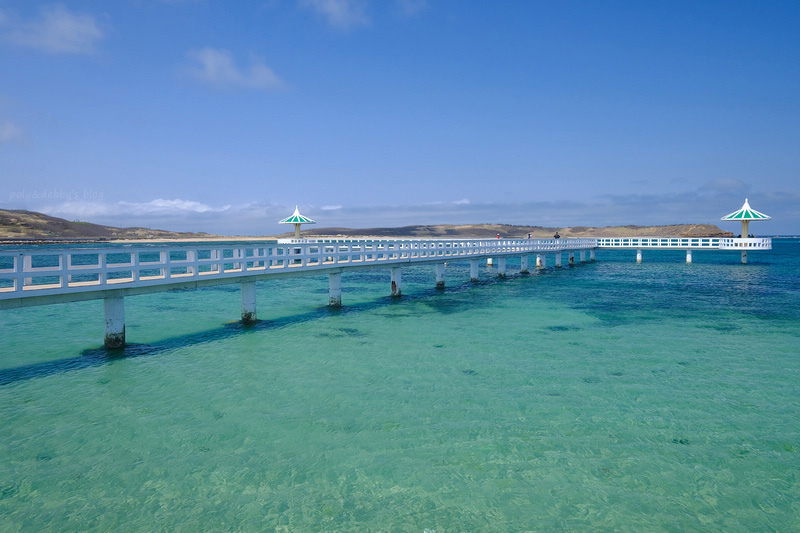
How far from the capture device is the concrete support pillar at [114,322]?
13.8 m

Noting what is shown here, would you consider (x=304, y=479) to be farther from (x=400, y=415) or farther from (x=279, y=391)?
(x=279, y=391)

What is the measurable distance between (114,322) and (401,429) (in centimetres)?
1013

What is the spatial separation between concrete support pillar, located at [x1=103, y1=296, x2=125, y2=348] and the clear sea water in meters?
0.45

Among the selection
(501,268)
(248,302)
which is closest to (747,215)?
(501,268)

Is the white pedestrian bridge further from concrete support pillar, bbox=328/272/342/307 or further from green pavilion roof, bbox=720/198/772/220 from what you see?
green pavilion roof, bbox=720/198/772/220

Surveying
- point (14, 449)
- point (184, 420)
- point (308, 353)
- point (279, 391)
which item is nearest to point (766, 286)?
point (308, 353)

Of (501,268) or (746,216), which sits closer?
(501,268)

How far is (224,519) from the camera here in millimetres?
5777

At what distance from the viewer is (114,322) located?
45.9 ft

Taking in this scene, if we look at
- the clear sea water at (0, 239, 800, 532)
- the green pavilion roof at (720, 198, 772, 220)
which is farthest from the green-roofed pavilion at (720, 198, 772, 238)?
the clear sea water at (0, 239, 800, 532)

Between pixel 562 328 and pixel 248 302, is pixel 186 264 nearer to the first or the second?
pixel 248 302

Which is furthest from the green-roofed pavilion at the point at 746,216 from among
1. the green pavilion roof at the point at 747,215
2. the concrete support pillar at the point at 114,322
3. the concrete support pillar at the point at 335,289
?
the concrete support pillar at the point at 114,322

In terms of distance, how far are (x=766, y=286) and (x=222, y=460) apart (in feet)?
126

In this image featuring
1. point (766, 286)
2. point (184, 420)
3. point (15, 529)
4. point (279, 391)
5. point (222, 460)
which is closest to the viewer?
point (15, 529)
